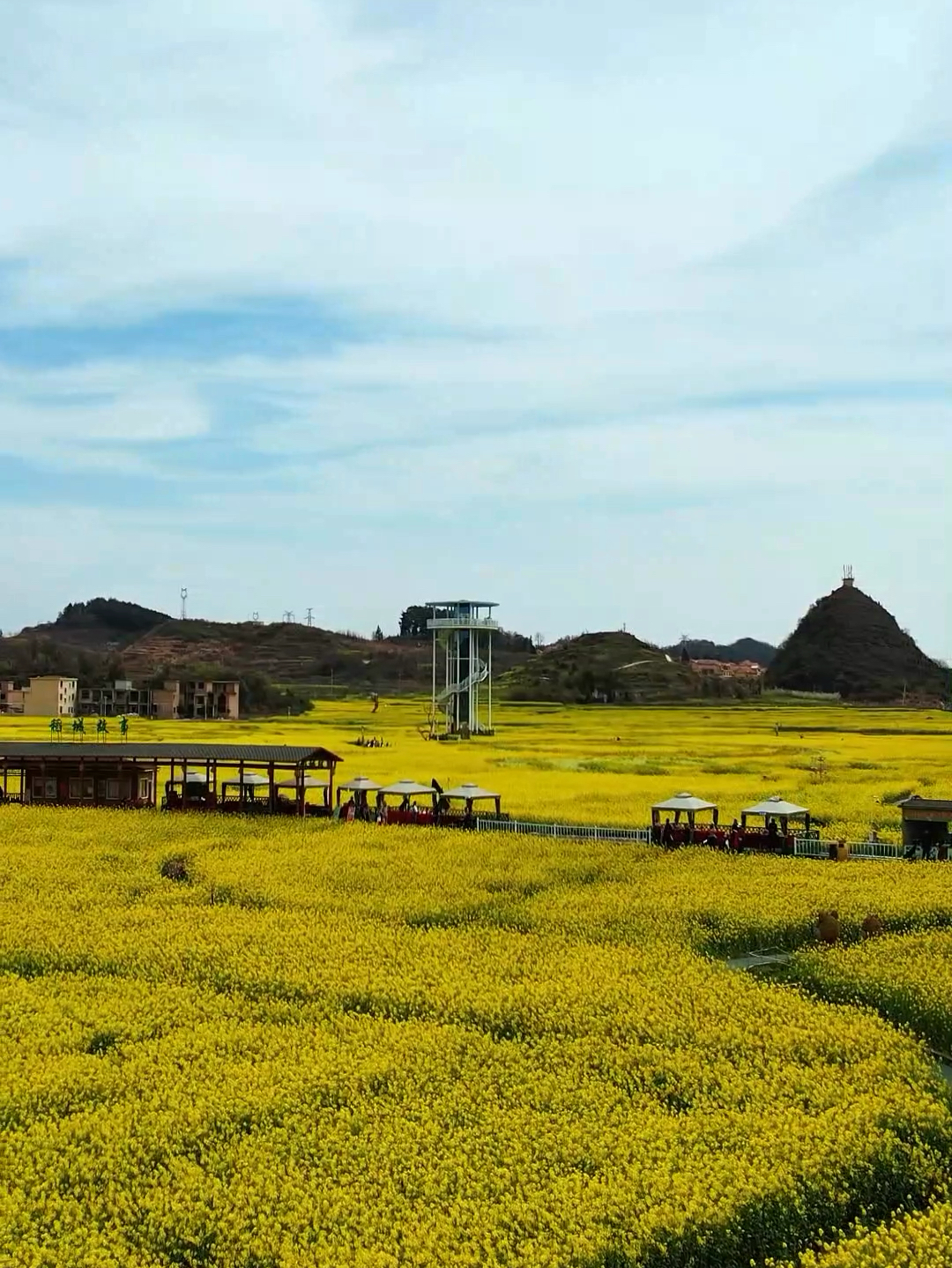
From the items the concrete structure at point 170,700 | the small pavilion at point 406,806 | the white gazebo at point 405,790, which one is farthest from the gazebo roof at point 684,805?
the concrete structure at point 170,700

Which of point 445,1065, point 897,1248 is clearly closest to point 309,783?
point 445,1065

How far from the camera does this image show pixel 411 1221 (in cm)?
1585

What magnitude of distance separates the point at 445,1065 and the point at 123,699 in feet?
443

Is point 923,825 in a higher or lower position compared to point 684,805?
lower

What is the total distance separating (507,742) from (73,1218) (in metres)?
70.8

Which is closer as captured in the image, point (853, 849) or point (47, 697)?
point (853, 849)

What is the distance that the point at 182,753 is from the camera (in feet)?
158

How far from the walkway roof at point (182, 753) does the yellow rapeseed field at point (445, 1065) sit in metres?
8.32

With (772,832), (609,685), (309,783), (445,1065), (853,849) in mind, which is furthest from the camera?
(609,685)

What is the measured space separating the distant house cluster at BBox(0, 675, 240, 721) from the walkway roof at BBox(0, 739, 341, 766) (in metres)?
87.0

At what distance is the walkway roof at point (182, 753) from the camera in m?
47.4

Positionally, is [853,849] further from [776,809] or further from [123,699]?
[123,699]

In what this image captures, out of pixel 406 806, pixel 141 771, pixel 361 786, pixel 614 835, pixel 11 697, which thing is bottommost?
pixel 614 835

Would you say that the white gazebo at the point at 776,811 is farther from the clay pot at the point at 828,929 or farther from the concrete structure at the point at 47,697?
the concrete structure at the point at 47,697
